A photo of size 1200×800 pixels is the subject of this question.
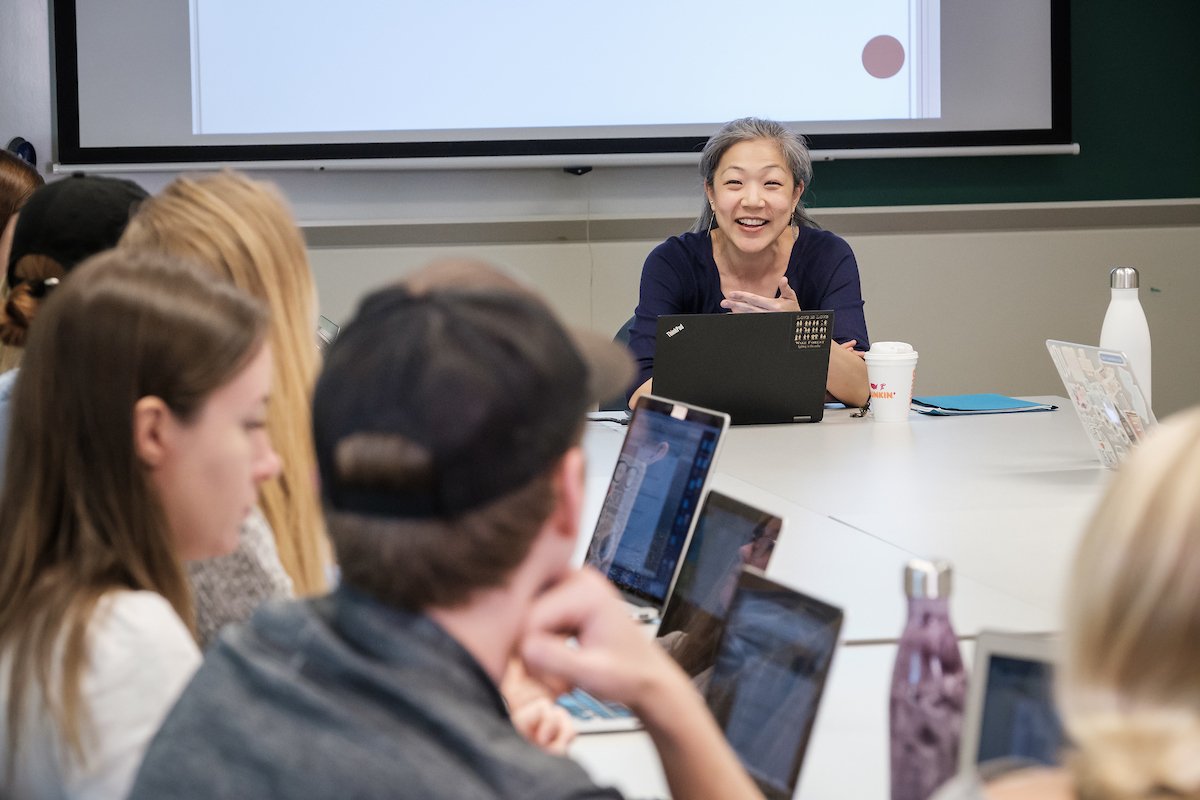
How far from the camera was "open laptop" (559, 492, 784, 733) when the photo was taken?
1.01 m

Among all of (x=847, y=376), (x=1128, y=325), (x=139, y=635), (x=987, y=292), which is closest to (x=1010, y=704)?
(x=139, y=635)

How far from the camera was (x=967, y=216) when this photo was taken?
13.4ft

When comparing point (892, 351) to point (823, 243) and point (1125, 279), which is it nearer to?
point (1125, 279)

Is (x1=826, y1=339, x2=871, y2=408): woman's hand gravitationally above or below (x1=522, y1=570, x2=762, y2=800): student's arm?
above

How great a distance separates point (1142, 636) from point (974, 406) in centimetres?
228

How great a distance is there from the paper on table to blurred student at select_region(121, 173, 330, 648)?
1.73 m

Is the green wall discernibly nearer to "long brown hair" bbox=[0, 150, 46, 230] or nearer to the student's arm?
"long brown hair" bbox=[0, 150, 46, 230]

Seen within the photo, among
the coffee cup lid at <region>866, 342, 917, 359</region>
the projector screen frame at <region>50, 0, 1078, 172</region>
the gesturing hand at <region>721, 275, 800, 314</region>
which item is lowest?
the coffee cup lid at <region>866, 342, 917, 359</region>

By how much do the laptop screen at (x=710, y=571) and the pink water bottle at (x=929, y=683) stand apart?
24 cm

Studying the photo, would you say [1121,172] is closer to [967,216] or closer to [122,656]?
[967,216]

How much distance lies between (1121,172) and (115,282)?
401 centimetres

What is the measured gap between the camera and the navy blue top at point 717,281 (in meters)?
2.90

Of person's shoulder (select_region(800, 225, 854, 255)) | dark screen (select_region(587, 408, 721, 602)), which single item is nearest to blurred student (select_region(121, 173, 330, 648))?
dark screen (select_region(587, 408, 721, 602))

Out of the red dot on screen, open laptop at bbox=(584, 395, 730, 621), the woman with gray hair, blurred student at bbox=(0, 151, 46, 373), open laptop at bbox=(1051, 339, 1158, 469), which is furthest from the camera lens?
the red dot on screen
